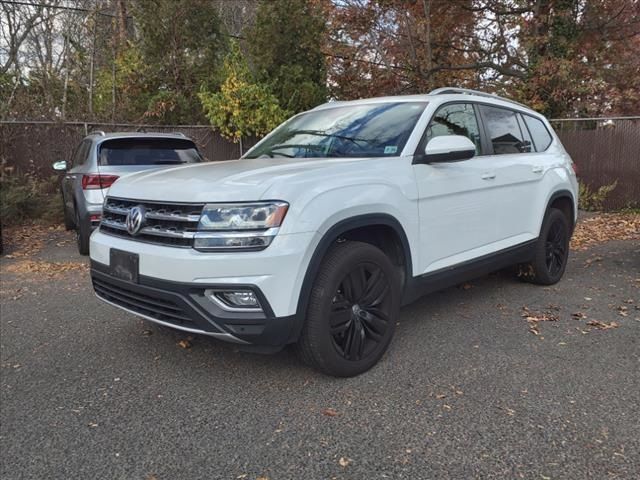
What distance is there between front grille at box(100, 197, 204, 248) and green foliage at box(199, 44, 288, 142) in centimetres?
862

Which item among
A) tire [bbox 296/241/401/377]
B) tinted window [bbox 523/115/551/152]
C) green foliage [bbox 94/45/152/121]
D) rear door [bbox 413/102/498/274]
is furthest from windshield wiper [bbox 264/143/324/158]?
green foliage [bbox 94/45/152/121]

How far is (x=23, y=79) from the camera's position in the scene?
44.3ft

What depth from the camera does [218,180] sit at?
10.2ft

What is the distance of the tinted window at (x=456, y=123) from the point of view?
3.99 m

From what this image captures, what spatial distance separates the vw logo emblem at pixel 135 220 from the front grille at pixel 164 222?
0.06 ft

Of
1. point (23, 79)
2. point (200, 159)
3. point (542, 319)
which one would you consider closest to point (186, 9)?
point (23, 79)

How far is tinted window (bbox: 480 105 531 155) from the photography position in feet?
15.2

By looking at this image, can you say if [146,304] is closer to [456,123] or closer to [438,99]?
[438,99]

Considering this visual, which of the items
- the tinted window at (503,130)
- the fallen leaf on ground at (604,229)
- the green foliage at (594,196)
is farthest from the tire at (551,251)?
the green foliage at (594,196)

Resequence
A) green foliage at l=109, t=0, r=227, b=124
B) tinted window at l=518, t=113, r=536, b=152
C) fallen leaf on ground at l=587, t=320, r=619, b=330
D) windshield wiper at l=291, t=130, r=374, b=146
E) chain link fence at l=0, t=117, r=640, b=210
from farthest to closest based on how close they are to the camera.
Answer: green foliage at l=109, t=0, r=227, b=124, chain link fence at l=0, t=117, r=640, b=210, tinted window at l=518, t=113, r=536, b=152, fallen leaf on ground at l=587, t=320, r=619, b=330, windshield wiper at l=291, t=130, r=374, b=146

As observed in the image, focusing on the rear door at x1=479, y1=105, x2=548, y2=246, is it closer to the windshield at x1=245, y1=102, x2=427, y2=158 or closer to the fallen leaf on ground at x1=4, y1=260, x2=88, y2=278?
the windshield at x1=245, y1=102, x2=427, y2=158

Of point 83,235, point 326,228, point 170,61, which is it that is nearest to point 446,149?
point 326,228

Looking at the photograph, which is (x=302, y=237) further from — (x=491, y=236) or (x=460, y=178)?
(x=491, y=236)

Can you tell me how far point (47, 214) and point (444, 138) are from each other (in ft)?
28.9
